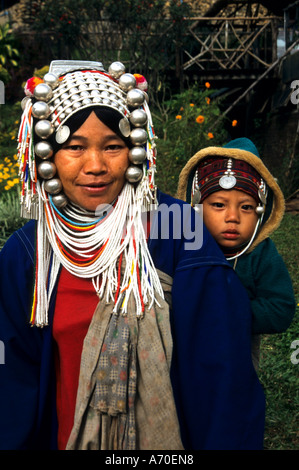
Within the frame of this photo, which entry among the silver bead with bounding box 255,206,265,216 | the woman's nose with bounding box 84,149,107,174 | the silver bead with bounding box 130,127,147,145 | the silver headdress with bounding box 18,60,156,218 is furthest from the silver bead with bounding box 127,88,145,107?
the silver bead with bounding box 255,206,265,216

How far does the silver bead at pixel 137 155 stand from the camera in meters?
1.98

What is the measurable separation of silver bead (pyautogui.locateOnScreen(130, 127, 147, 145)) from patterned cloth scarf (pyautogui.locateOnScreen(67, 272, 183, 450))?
25.3 inches

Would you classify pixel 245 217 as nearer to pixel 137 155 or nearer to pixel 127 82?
pixel 137 155

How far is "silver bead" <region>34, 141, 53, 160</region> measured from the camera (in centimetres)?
195

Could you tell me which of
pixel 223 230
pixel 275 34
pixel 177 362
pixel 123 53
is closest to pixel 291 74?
pixel 275 34

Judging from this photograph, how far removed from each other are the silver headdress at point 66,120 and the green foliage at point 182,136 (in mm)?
5505

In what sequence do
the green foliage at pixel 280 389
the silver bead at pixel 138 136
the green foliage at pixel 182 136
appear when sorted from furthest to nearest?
the green foliage at pixel 182 136
the green foliage at pixel 280 389
the silver bead at pixel 138 136

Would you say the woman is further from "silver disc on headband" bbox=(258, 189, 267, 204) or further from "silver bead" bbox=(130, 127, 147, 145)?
"silver disc on headband" bbox=(258, 189, 267, 204)

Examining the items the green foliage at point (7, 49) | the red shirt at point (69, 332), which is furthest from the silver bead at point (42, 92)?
the green foliage at point (7, 49)

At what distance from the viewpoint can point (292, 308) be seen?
2322 millimetres

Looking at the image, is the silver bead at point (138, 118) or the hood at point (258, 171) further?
the hood at point (258, 171)

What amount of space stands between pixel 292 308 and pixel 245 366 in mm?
491

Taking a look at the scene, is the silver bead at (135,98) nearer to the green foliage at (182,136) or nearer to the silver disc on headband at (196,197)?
the silver disc on headband at (196,197)

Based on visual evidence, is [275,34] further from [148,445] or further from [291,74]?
[148,445]
